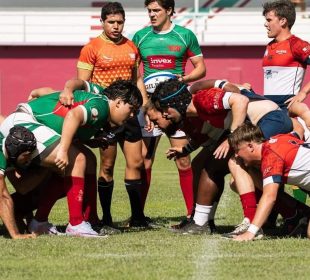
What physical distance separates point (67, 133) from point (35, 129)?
44 centimetres

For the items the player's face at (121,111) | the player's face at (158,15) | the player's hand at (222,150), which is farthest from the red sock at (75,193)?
the player's face at (158,15)

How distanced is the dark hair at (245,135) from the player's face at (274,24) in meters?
2.47

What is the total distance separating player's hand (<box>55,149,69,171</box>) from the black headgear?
0.23 meters

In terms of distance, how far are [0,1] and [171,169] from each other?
1908 centimetres

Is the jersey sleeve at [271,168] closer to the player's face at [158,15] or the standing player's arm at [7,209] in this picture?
the standing player's arm at [7,209]

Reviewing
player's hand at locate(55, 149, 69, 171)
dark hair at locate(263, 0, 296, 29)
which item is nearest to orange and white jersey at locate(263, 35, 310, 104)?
dark hair at locate(263, 0, 296, 29)

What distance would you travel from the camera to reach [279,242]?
8.06 metres

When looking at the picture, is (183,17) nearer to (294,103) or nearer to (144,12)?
(144,12)

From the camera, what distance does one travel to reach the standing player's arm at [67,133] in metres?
8.15

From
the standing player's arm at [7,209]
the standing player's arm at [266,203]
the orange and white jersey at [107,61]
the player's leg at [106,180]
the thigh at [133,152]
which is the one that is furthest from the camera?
the orange and white jersey at [107,61]

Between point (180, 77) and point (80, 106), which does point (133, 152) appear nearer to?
point (180, 77)

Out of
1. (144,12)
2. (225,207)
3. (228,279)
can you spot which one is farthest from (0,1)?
(228,279)

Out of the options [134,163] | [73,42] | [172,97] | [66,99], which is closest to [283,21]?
[134,163]

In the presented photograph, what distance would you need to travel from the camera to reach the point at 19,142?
26.7 feet
